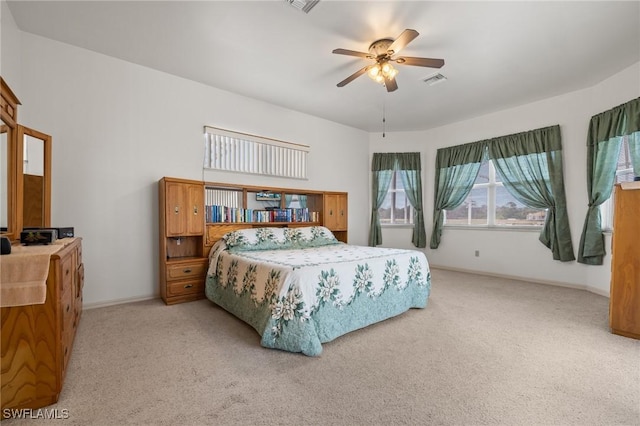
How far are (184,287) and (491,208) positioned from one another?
5.06 m

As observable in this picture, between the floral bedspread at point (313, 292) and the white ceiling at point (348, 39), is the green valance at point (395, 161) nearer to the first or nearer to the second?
the white ceiling at point (348, 39)

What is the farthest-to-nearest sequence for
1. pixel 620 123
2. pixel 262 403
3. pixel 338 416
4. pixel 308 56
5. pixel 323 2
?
pixel 620 123, pixel 308 56, pixel 323 2, pixel 262 403, pixel 338 416

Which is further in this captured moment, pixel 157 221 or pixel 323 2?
pixel 157 221

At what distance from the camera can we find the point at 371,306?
265cm

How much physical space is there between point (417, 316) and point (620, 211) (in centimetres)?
204

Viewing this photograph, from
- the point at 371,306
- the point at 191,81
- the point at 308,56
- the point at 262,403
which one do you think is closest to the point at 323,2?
the point at 308,56

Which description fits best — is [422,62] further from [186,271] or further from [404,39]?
[186,271]

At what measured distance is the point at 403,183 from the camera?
5.85m

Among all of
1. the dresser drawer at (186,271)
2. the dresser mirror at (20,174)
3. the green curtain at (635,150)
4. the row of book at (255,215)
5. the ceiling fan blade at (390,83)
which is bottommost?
the dresser drawer at (186,271)

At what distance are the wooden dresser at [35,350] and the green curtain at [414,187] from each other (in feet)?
17.8

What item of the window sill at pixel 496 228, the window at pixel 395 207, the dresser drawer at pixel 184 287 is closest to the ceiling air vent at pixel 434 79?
the window at pixel 395 207

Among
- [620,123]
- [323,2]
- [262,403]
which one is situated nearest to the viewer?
[262,403]

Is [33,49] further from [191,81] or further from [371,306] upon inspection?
[371,306]

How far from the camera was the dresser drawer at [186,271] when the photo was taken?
329 cm
